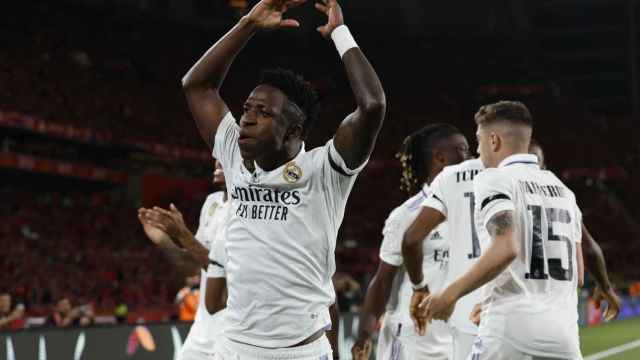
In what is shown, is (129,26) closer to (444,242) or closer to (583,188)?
(583,188)

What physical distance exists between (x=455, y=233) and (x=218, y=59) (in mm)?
1805

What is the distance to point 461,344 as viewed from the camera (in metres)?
5.16

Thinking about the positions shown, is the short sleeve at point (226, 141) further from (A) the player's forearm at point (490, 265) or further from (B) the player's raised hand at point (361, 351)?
(B) the player's raised hand at point (361, 351)

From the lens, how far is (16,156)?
80.5 feet

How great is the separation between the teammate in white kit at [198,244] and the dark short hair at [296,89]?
1402mm

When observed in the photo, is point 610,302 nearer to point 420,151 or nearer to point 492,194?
point 420,151

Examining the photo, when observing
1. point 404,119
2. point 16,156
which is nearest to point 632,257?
point 404,119

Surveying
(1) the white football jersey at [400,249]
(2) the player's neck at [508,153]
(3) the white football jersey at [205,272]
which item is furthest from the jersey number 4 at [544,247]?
(3) the white football jersey at [205,272]

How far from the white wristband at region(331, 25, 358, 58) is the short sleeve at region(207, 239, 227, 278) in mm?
2106

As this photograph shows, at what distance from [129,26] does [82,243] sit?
38.9ft

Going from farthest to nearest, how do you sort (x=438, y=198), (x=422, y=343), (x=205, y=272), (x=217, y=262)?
(x=205, y=272) → (x=422, y=343) → (x=217, y=262) → (x=438, y=198)

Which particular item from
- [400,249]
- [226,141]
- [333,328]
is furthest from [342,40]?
[400,249]

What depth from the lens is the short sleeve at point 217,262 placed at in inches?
218

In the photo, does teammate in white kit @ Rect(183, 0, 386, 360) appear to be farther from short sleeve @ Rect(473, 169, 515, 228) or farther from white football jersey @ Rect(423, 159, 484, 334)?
white football jersey @ Rect(423, 159, 484, 334)
